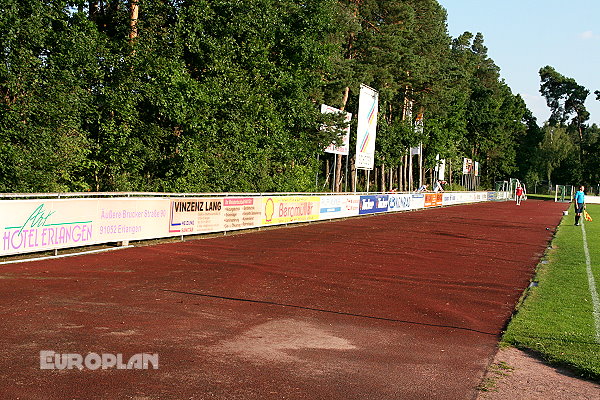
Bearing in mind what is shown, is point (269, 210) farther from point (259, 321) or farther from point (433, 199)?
point (433, 199)

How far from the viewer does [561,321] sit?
1002 cm

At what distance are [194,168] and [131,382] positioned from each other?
2220 centimetres

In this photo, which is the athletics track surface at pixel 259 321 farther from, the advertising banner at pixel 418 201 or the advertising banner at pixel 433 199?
the advertising banner at pixel 433 199

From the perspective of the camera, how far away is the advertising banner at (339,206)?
111 ft

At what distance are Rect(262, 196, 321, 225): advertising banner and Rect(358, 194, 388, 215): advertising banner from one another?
7.55 metres

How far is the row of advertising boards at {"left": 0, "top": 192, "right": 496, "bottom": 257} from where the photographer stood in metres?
14.9

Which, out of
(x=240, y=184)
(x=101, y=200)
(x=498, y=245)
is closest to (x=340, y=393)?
(x=101, y=200)

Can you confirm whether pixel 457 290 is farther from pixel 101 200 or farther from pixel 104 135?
pixel 104 135

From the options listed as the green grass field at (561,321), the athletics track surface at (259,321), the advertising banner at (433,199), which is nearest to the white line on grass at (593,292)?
the green grass field at (561,321)

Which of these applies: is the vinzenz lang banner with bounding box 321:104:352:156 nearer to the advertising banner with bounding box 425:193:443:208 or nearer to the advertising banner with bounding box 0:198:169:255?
the advertising banner with bounding box 425:193:443:208

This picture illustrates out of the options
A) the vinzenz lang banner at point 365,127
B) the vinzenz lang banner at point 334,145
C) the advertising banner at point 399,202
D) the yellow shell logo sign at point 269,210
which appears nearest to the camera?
the yellow shell logo sign at point 269,210

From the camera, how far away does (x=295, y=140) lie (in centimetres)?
3850

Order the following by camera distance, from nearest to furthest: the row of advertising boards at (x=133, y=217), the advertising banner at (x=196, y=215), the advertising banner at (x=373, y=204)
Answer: the row of advertising boards at (x=133, y=217)
the advertising banner at (x=196, y=215)
the advertising banner at (x=373, y=204)

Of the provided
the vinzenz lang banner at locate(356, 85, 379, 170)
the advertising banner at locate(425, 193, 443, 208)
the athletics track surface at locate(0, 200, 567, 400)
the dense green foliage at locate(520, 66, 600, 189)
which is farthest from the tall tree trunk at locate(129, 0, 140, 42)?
the dense green foliage at locate(520, 66, 600, 189)
